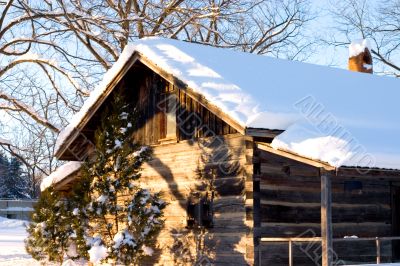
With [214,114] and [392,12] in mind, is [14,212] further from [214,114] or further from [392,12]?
[214,114]

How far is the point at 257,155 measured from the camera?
14.3 meters

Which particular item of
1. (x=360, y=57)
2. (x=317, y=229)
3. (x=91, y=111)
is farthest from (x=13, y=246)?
(x=317, y=229)

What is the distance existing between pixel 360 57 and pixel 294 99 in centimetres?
905

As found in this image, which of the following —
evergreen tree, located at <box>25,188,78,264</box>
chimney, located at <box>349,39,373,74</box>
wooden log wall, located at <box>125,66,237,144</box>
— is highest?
chimney, located at <box>349,39,373,74</box>

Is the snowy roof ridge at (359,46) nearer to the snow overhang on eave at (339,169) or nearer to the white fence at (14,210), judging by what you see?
the snow overhang on eave at (339,169)

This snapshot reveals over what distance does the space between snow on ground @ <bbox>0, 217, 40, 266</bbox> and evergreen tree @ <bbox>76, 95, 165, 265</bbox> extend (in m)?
4.58

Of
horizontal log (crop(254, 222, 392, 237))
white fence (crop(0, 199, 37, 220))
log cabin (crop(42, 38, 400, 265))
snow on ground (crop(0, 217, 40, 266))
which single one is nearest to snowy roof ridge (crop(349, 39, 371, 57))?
log cabin (crop(42, 38, 400, 265))

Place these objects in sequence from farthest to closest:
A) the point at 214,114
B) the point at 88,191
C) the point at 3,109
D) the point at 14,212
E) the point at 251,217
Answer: the point at 14,212
the point at 3,109
the point at 88,191
the point at 214,114
the point at 251,217

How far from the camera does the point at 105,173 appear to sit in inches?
627

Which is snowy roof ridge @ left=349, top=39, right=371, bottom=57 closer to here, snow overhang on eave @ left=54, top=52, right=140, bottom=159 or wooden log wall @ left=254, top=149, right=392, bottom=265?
wooden log wall @ left=254, top=149, right=392, bottom=265

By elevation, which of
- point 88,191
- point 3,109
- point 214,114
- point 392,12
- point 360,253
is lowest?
point 360,253

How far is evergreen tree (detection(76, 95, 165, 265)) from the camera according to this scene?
15461 millimetres

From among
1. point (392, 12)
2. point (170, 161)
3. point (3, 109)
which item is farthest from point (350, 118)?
point (392, 12)

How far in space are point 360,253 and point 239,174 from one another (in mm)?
4338
